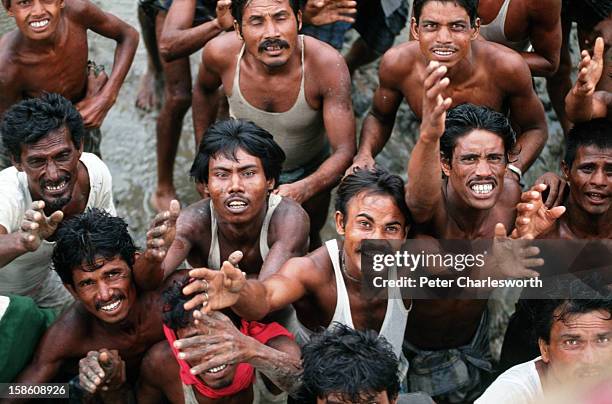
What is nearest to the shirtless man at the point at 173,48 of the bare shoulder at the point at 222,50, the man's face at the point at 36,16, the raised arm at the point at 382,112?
the bare shoulder at the point at 222,50

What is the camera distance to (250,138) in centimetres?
534

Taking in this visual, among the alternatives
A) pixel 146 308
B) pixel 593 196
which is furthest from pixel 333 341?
pixel 593 196

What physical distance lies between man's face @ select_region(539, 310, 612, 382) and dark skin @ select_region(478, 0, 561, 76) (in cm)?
165

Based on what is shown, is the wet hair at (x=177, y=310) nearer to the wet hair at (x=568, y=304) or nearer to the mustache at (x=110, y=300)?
the mustache at (x=110, y=300)

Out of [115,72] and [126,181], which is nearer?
[115,72]

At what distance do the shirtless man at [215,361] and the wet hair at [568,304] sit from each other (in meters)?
0.88

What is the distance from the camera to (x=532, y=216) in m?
4.88

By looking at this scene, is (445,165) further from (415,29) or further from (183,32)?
(183,32)

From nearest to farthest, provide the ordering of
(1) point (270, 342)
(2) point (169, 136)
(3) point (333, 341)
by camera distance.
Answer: (3) point (333, 341), (1) point (270, 342), (2) point (169, 136)

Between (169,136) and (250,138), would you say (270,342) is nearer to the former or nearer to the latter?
(250,138)

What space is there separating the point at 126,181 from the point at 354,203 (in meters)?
2.57

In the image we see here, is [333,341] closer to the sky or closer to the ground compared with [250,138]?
closer to the ground

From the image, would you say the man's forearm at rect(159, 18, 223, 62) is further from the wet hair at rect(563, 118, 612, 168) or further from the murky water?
the wet hair at rect(563, 118, 612, 168)

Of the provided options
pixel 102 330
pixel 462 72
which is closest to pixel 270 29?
pixel 462 72
